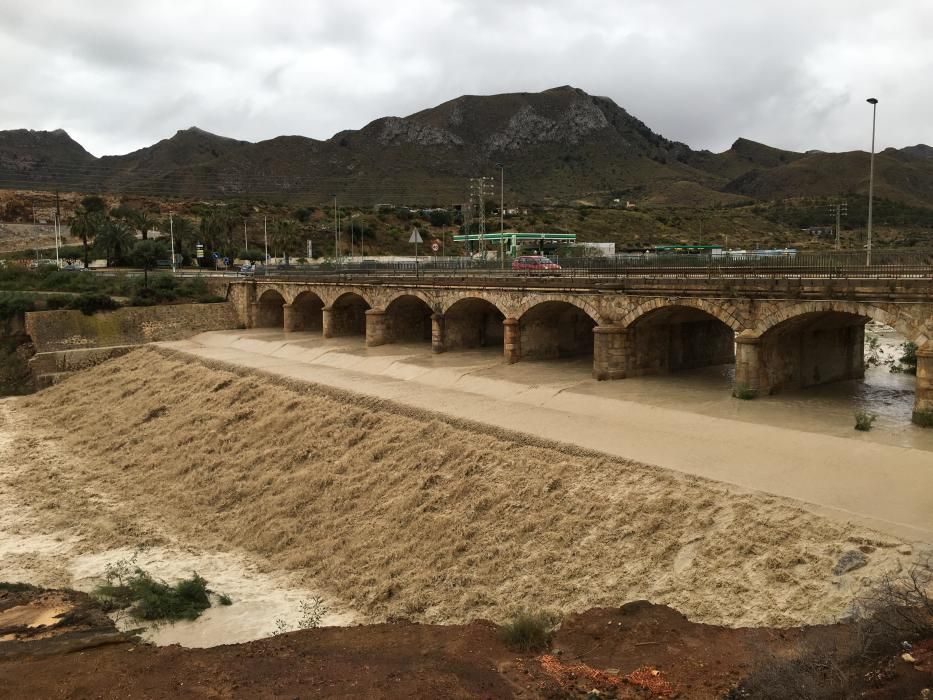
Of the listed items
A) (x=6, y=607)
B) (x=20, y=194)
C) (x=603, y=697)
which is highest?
(x=20, y=194)

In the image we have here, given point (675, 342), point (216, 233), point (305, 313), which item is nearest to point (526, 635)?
point (675, 342)

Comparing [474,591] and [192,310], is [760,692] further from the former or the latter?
[192,310]

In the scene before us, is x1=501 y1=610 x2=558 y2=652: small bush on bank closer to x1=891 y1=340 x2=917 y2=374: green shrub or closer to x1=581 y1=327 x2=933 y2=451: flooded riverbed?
x1=581 y1=327 x2=933 y2=451: flooded riverbed

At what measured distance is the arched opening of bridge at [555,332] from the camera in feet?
106

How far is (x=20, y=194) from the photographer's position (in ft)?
358

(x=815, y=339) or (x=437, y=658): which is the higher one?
(x=815, y=339)

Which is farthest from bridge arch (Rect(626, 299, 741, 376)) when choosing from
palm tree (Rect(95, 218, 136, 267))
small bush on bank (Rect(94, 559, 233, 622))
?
palm tree (Rect(95, 218, 136, 267))

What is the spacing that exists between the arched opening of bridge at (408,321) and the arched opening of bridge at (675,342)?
52.5 ft

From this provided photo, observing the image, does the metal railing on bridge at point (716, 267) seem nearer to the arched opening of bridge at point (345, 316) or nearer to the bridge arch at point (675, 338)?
the bridge arch at point (675, 338)

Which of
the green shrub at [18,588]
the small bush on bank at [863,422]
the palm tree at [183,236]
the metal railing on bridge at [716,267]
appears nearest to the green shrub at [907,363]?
the metal railing on bridge at [716,267]

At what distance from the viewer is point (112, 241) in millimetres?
70375

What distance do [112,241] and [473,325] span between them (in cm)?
4879

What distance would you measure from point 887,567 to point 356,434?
53.3ft

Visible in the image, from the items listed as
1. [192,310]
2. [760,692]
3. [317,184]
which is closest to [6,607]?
[760,692]
